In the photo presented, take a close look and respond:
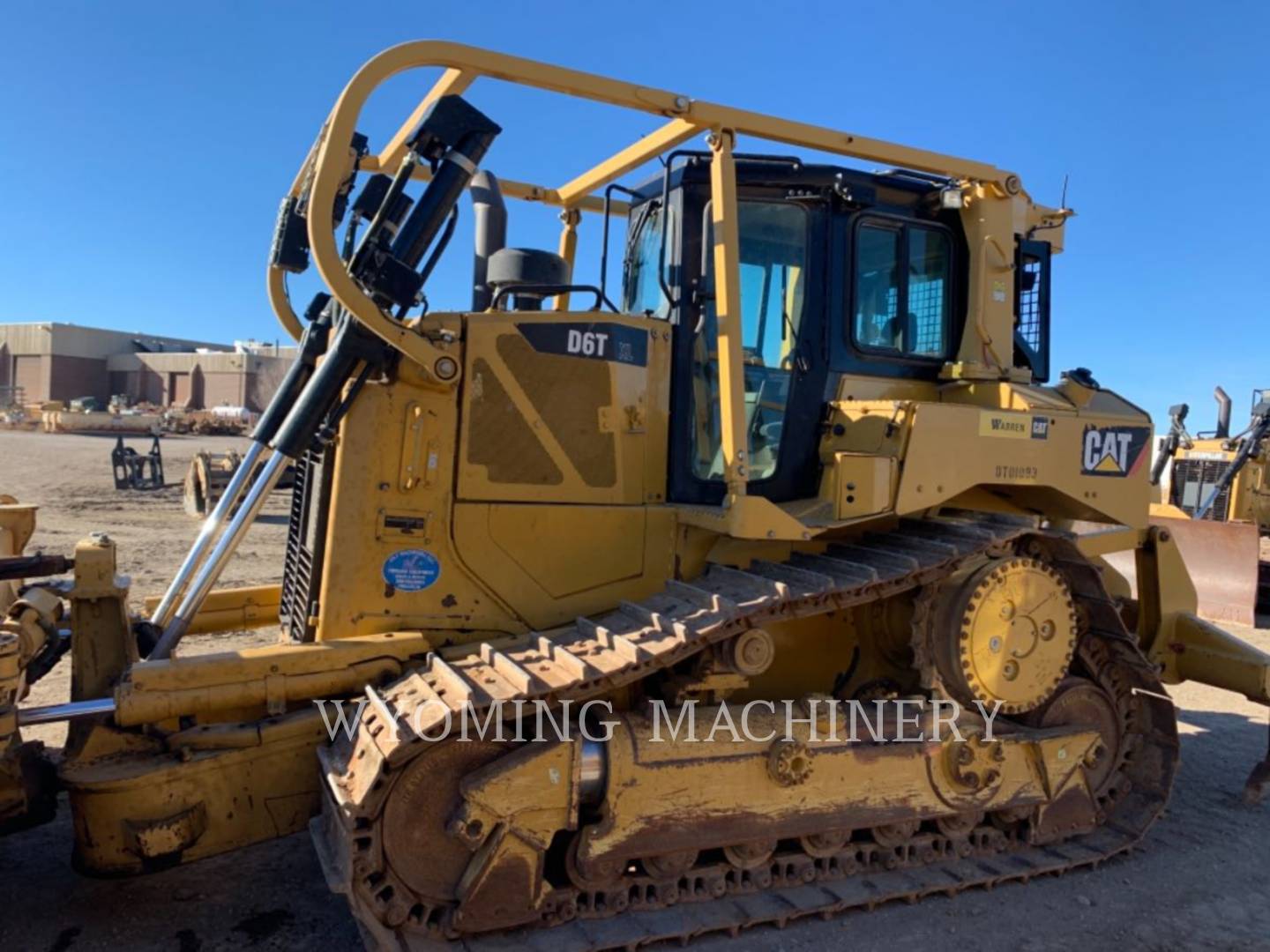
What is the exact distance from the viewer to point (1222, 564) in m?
10.8

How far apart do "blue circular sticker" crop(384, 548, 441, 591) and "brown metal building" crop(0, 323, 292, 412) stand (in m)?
47.8

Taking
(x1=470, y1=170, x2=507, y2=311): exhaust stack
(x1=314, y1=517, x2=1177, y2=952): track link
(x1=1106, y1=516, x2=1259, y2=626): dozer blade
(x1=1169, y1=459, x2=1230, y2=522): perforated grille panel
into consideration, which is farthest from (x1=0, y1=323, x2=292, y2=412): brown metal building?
(x1=314, y1=517, x2=1177, y2=952): track link

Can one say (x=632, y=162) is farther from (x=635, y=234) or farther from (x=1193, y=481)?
(x=1193, y=481)

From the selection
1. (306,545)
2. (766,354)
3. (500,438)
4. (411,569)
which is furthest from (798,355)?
(306,545)

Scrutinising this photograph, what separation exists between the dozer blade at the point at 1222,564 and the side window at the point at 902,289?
23.7ft

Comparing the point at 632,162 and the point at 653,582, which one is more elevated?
the point at 632,162

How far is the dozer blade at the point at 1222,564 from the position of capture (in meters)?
10.5

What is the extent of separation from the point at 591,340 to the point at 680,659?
145cm

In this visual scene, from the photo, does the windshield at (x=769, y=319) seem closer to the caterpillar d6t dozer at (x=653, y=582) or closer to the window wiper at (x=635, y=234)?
the caterpillar d6t dozer at (x=653, y=582)

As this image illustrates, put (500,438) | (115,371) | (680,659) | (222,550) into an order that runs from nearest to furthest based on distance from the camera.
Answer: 1. (680,659)
2. (222,550)
3. (500,438)
4. (115,371)

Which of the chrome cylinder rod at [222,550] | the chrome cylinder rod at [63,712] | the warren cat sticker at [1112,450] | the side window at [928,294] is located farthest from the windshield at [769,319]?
the chrome cylinder rod at [63,712]

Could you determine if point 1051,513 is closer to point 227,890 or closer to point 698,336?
point 698,336

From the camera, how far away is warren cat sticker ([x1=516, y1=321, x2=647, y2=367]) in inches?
159

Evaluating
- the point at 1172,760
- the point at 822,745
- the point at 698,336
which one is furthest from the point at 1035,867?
the point at 698,336
